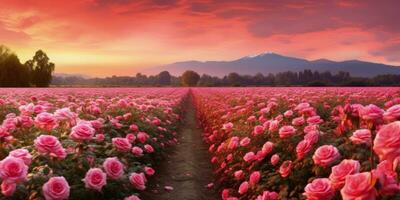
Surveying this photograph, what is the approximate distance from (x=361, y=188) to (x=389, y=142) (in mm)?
288

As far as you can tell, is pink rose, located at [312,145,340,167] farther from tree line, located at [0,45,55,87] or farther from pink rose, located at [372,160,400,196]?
tree line, located at [0,45,55,87]

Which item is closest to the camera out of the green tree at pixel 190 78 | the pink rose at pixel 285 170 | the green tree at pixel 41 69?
the pink rose at pixel 285 170

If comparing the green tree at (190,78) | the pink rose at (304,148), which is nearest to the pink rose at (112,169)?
the pink rose at (304,148)

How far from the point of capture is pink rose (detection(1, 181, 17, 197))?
10.8 ft

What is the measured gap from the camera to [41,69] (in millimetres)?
73250

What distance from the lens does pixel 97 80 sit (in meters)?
130

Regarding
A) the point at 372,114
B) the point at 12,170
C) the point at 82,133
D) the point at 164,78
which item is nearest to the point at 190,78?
the point at 164,78

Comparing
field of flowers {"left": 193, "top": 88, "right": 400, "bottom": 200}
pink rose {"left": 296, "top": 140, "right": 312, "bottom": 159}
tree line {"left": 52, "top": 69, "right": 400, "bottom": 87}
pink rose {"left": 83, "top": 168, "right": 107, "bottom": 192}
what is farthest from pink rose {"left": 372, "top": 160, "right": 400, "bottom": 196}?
tree line {"left": 52, "top": 69, "right": 400, "bottom": 87}

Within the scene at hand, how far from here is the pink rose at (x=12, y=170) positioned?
3178mm

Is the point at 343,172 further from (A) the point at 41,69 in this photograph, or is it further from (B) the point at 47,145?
(A) the point at 41,69

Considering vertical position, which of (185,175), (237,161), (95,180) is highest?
(95,180)

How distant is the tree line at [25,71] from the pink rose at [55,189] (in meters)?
69.3

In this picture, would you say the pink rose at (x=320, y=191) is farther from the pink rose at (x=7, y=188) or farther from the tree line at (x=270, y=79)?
the tree line at (x=270, y=79)

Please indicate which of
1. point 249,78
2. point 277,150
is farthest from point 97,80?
point 277,150
